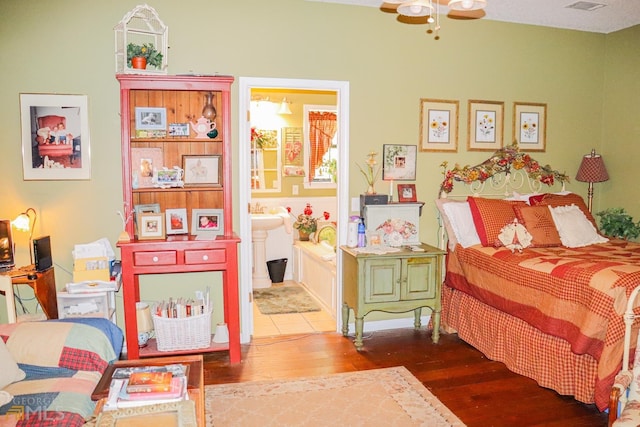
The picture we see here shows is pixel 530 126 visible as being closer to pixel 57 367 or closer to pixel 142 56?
pixel 142 56

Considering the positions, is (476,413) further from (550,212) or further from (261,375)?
(550,212)

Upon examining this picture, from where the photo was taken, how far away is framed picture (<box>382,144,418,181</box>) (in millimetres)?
4273

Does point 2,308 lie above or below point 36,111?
below

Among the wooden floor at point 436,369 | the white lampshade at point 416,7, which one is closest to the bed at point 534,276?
the wooden floor at point 436,369

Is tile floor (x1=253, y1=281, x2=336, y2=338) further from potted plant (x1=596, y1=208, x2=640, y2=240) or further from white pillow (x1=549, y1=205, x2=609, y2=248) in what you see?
potted plant (x1=596, y1=208, x2=640, y2=240)

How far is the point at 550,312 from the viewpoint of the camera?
10.2 feet

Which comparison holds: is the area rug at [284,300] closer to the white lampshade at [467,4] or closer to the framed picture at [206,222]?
the framed picture at [206,222]

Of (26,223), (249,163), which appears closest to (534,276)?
(249,163)

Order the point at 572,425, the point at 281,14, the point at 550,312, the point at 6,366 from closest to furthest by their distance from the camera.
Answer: the point at 6,366 < the point at 572,425 < the point at 550,312 < the point at 281,14

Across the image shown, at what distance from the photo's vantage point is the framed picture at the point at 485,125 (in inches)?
177

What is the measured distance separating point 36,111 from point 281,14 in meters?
1.99

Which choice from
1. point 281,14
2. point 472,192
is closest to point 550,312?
point 472,192

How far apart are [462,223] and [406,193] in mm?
548

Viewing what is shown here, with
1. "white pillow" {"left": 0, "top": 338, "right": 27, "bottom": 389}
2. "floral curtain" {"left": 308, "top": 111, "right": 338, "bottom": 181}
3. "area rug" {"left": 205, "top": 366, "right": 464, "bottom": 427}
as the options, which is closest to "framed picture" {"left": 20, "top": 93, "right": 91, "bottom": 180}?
"white pillow" {"left": 0, "top": 338, "right": 27, "bottom": 389}
